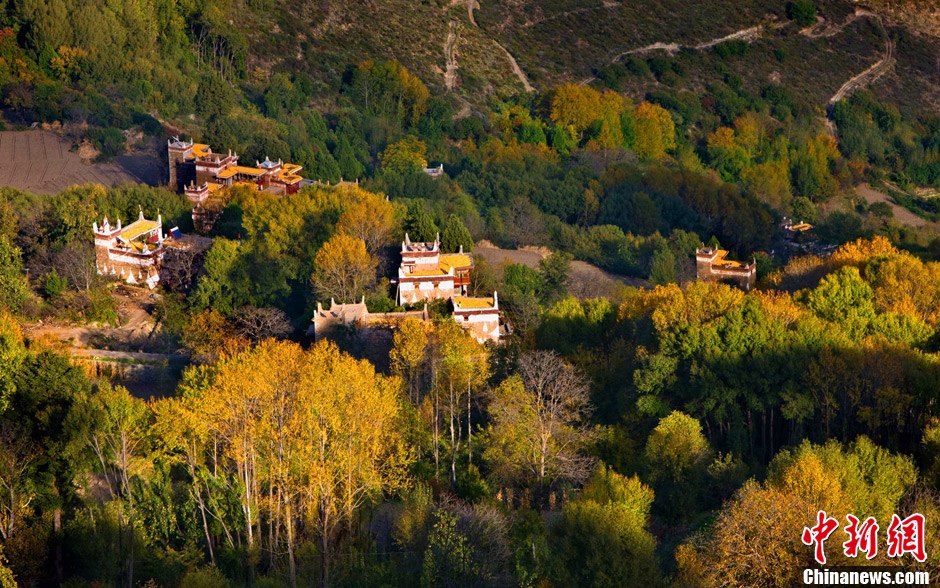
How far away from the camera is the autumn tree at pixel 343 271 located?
49656 mm

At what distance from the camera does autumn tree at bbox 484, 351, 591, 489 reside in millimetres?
38469

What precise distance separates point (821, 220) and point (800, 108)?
22.5 meters

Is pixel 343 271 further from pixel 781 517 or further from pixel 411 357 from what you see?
pixel 781 517

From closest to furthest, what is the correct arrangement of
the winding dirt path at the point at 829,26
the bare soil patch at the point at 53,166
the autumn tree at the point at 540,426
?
1. the autumn tree at the point at 540,426
2. the bare soil patch at the point at 53,166
3. the winding dirt path at the point at 829,26

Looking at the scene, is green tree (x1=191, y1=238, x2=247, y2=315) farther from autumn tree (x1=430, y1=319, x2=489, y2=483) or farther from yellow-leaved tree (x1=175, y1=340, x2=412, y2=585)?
yellow-leaved tree (x1=175, y1=340, x2=412, y2=585)

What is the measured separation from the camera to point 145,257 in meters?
53.3

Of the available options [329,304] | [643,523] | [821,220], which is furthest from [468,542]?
[821,220]

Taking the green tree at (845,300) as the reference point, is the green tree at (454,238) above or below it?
above

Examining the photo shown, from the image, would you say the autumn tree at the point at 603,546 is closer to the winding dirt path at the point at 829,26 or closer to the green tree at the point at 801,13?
the winding dirt path at the point at 829,26

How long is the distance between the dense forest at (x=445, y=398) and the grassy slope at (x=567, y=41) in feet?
65.9

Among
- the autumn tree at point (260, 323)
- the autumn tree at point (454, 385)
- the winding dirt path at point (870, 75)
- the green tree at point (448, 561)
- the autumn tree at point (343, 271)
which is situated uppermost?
the winding dirt path at point (870, 75)

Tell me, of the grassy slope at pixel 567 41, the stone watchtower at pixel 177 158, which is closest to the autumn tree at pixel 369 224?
the stone watchtower at pixel 177 158

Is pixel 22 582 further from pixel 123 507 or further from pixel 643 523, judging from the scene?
pixel 643 523

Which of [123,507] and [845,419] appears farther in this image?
[845,419]
